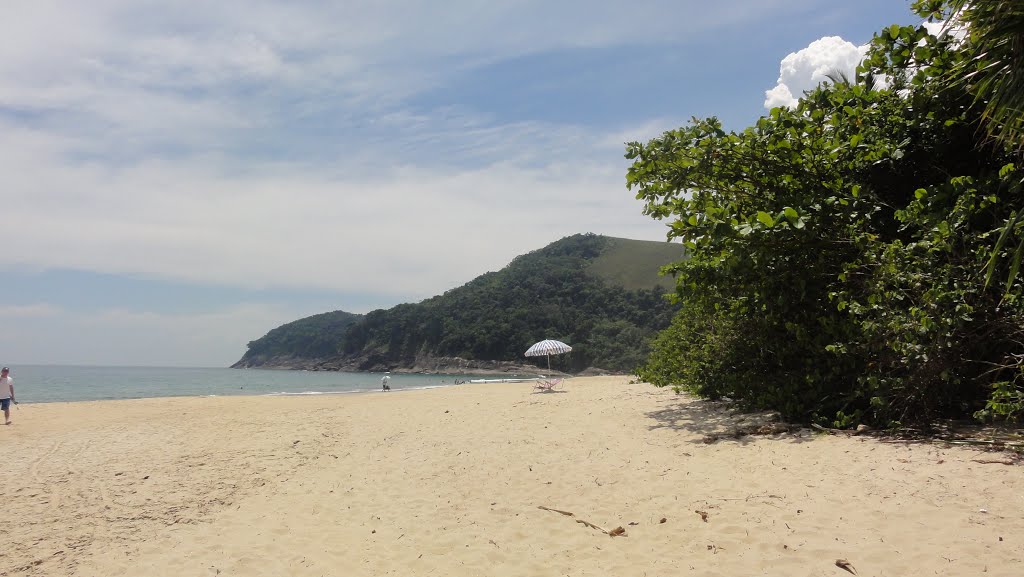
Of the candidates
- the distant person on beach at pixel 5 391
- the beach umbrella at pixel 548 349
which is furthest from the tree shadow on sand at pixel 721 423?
the distant person on beach at pixel 5 391

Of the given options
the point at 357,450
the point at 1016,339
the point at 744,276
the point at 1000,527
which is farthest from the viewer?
the point at 357,450

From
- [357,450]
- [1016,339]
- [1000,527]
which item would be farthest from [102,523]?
[1016,339]

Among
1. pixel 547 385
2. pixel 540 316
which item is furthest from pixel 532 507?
pixel 540 316

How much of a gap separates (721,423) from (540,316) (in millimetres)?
74677

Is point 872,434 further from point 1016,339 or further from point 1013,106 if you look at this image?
point 1013,106

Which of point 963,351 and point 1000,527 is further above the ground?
point 963,351

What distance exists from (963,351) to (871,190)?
248 centimetres

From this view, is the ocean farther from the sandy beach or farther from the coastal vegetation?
the coastal vegetation

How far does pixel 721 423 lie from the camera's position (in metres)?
8.55

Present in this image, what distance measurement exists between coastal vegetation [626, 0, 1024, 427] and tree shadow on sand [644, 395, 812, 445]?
36 cm

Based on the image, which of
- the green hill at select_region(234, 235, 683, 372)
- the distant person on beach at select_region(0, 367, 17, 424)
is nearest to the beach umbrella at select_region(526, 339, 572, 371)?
the distant person on beach at select_region(0, 367, 17, 424)

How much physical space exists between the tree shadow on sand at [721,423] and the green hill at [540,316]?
54238 millimetres

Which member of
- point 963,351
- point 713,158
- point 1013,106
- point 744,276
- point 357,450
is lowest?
point 357,450

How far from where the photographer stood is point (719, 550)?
408cm
